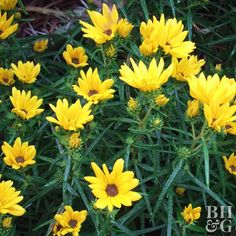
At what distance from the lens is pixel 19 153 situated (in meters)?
1.60

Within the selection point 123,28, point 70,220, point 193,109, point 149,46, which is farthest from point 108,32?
point 70,220

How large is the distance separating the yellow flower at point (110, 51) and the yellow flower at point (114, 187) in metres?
0.43

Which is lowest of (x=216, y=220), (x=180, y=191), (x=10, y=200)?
(x=216, y=220)

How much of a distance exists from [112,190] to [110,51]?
0.50 metres

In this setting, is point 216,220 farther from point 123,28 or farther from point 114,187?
point 123,28

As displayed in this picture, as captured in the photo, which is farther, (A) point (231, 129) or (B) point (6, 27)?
(B) point (6, 27)


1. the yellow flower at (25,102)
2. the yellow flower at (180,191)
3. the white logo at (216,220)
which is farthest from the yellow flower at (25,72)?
the white logo at (216,220)

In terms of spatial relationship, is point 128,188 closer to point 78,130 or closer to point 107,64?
point 78,130

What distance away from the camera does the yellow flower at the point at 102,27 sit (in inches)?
65.9

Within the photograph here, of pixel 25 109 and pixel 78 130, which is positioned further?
pixel 25 109

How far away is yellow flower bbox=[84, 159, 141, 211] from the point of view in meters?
1.42

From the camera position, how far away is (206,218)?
1.88m

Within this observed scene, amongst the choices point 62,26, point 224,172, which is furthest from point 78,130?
point 62,26

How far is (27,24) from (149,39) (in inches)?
56.5
